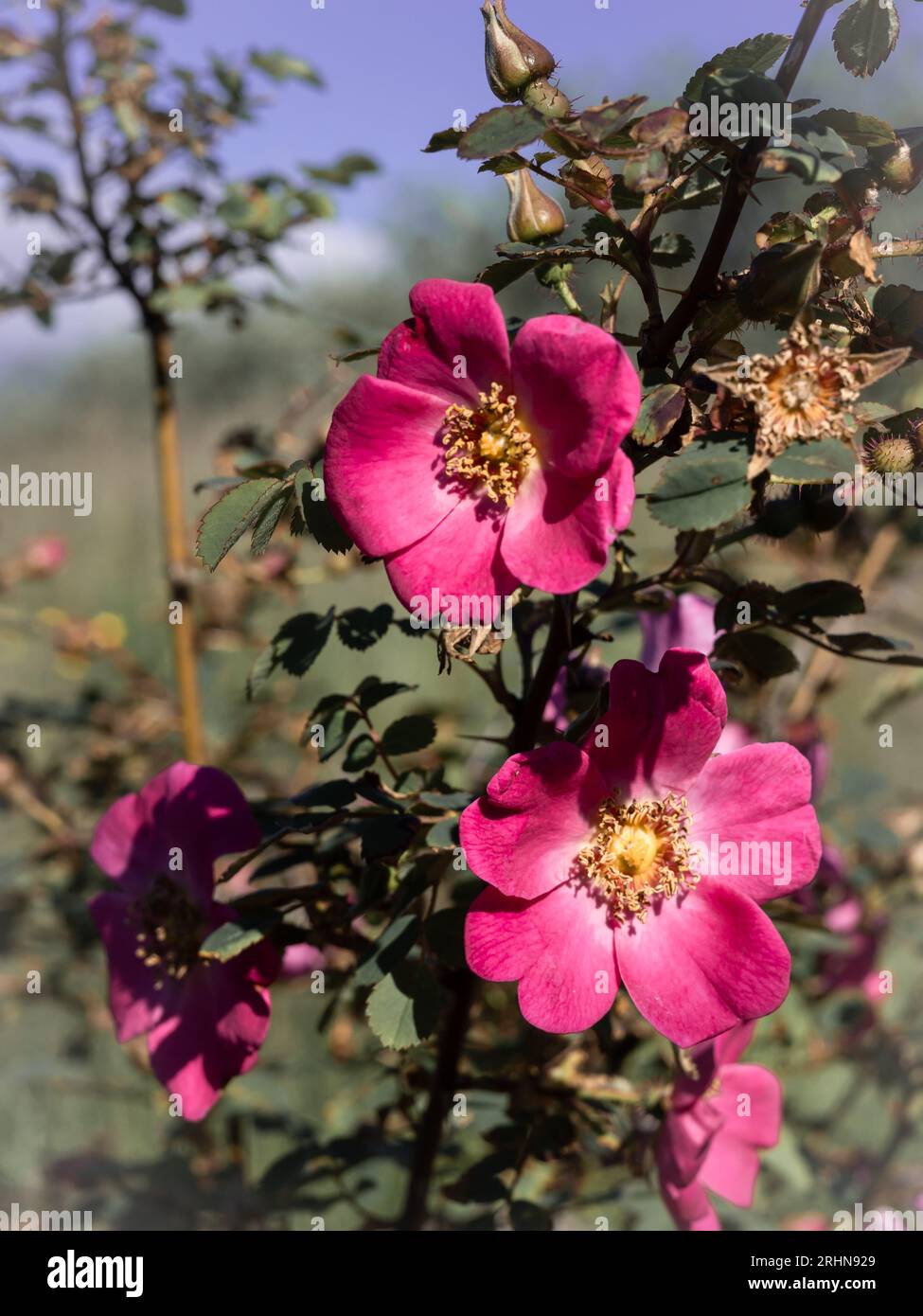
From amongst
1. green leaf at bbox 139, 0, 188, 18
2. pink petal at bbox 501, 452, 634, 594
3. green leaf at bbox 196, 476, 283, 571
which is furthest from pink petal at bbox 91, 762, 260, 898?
green leaf at bbox 139, 0, 188, 18

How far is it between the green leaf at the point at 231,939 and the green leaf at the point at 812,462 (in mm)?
447

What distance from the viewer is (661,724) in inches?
28.0

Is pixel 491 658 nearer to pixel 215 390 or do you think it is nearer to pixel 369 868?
pixel 369 868

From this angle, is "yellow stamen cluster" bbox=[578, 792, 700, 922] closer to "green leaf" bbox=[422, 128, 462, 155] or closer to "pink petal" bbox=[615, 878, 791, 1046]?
"pink petal" bbox=[615, 878, 791, 1046]

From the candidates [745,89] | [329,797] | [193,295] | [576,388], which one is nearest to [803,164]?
[745,89]

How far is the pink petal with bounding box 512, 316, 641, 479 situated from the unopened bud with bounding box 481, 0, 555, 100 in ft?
0.51

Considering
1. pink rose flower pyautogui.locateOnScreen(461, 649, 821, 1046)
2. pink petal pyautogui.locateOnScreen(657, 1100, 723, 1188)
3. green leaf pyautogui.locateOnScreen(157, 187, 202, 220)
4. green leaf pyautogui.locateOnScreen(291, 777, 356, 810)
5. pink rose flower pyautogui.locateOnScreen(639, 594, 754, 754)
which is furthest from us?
green leaf pyautogui.locateOnScreen(157, 187, 202, 220)

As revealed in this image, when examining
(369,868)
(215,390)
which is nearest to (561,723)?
(369,868)

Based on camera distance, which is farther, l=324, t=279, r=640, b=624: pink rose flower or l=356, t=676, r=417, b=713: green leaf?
l=356, t=676, r=417, b=713: green leaf

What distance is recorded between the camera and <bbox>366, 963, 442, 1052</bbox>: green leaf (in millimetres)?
753

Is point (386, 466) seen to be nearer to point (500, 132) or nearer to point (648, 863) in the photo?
point (500, 132)

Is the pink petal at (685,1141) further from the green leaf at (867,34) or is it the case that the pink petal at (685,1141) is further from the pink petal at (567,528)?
the green leaf at (867,34)

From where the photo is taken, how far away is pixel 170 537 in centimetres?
149

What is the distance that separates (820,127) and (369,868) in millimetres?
536
